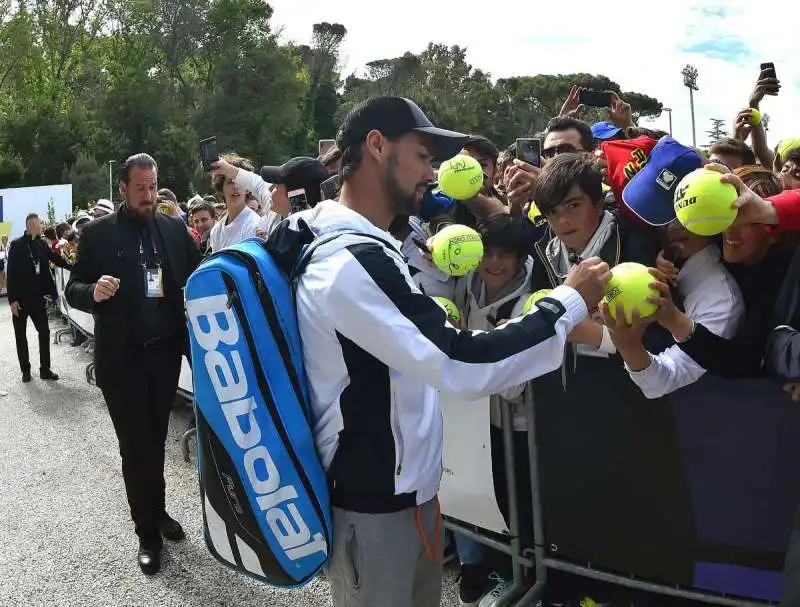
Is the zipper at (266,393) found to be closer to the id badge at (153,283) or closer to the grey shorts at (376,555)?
the grey shorts at (376,555)

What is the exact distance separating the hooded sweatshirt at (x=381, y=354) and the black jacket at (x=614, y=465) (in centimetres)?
83

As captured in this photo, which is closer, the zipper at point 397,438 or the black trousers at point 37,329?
the zipper at point 397,438

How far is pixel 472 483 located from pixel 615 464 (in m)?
0.70

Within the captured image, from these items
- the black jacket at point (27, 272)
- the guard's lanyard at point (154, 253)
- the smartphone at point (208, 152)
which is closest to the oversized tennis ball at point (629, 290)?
the smartphone at point (208, 152)

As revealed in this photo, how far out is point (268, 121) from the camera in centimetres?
4831

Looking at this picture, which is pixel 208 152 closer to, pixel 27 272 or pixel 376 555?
pixel 376 555

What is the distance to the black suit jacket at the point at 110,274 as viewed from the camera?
12.6 feet

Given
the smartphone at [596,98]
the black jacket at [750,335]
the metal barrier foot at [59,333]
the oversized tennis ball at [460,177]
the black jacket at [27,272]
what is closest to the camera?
the black jacket at [750,335]

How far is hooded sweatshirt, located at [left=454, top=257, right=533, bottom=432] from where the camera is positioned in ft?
9.41

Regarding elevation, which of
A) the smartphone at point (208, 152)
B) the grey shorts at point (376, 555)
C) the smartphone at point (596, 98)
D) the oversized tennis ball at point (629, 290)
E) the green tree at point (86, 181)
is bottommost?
the grey shorts at point (376, 555)

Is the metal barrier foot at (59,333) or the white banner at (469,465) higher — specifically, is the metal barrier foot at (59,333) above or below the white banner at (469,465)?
below

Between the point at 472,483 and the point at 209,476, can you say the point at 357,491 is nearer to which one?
the point at 209,476

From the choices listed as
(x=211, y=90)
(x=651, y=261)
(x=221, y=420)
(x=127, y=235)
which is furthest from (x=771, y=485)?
(x=211, y=90)

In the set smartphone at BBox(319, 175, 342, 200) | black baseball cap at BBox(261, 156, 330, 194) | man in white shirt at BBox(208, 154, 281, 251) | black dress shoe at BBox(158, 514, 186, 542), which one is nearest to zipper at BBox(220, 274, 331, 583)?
smartphone at BBox(319, 175, 342, 200)
